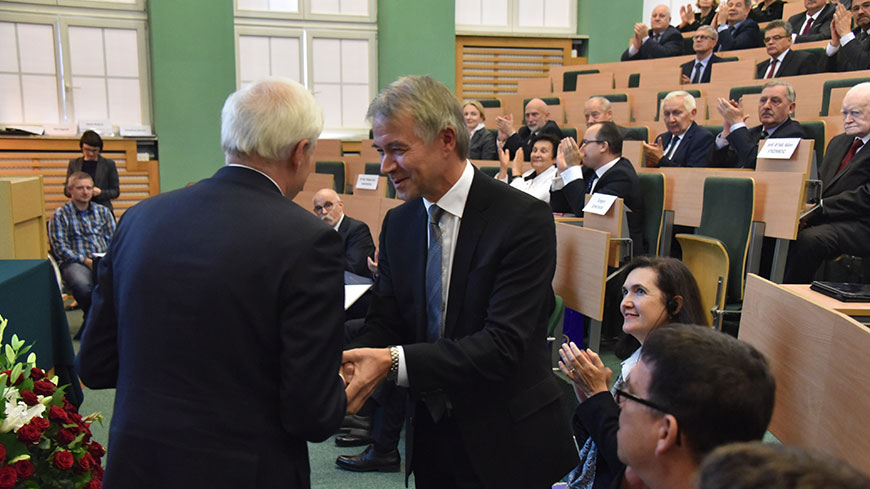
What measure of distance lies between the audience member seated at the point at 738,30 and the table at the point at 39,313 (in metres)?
7.47

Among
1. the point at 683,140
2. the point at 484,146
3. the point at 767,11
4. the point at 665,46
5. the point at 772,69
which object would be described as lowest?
the point at 484,146

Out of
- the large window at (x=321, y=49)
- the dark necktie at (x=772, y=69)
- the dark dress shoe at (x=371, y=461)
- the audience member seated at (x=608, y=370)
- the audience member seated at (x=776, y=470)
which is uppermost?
the large window at (x=321, y=49)

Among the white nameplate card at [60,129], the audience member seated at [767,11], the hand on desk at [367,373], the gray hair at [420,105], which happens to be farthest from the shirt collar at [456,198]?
the audience member seated at [767,11]

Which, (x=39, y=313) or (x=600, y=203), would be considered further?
(x=600, y=203)

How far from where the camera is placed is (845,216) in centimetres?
363

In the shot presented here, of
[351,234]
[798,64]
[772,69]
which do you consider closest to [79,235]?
[351,234]

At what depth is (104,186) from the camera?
22.1 ft

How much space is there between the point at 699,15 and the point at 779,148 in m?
6.90

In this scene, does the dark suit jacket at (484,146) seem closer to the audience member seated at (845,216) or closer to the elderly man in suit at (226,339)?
the audience member seated at (845,216)

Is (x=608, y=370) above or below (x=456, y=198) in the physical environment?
below

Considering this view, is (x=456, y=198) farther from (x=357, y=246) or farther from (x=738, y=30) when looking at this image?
(x=738, y=30)

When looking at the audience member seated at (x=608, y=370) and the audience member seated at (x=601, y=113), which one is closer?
the audience member seated at (x=608, y=370)

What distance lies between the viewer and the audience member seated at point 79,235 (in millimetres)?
→ 4734

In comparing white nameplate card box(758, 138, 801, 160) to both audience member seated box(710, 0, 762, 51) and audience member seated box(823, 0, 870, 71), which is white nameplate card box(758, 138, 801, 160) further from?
audience member seated box(710, 0, 762, 51)
